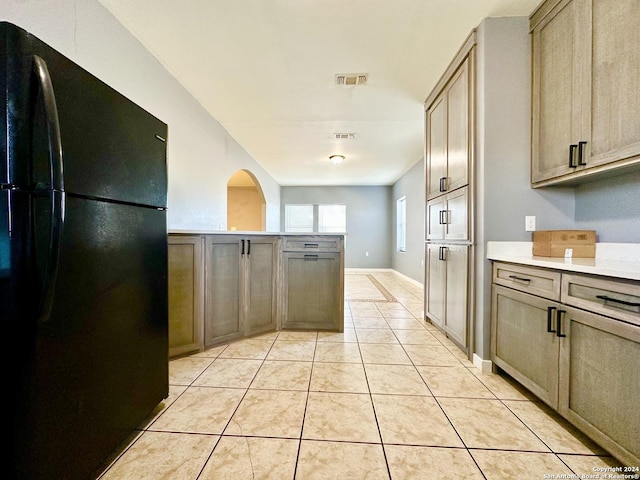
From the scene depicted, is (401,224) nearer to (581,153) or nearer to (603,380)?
(581,153)

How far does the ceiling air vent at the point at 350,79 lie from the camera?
8.68 ft

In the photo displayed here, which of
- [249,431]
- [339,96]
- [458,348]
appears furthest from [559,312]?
[339,96]

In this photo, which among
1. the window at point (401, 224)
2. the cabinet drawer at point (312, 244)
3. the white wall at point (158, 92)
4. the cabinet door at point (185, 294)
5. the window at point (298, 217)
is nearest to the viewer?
the white wall at point (158, 92)

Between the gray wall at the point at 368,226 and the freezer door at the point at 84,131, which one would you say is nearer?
the freezer door at the point at 84,131

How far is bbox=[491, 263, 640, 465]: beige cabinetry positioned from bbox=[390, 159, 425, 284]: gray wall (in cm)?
392

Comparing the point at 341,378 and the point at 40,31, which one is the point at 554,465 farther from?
the point at 40,31

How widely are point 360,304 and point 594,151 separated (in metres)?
3.08

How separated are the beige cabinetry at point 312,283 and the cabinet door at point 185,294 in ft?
2.75

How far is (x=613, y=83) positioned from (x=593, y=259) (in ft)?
3.11

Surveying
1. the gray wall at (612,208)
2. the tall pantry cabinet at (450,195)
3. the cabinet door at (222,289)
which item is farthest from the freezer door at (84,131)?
the gray wall at (612,208)

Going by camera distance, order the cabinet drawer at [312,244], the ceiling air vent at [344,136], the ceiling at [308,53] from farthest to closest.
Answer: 1. the ceiling air vent at [344,136]
2. the cabinet drawer at [312,244]
3. the ceiling at [308,53]

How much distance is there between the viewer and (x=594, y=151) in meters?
1.51

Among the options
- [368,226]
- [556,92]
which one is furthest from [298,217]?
[556,92]

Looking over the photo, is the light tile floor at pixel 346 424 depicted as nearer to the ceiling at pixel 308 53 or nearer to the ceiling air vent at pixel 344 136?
the ceiling at pixel 308 53
